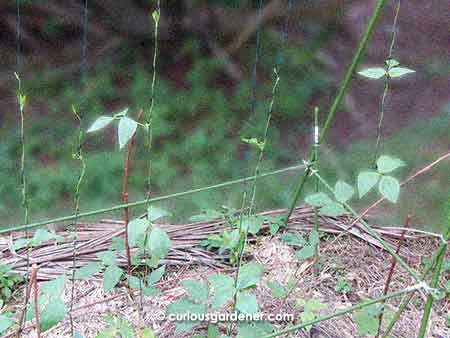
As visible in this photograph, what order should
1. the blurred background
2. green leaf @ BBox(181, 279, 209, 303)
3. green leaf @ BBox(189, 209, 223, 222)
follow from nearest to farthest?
green leaf @ BBox(181, 279, 209, 303), the blurred background, green leaf @ BBox(189, 209, 223, 222)

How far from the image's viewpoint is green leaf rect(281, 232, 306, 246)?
1.74 m

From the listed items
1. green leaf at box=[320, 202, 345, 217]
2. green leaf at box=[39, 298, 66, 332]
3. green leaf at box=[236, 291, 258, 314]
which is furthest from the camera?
green leaf at box=[320, 202, 345, 217]

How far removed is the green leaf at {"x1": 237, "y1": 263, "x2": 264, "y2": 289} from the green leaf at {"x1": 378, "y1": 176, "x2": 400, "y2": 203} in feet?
1.07

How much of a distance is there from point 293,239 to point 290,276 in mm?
124

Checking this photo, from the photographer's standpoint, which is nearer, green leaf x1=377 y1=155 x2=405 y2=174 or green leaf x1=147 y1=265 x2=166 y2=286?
green leaf x1=377 y1=155 x2=405 y2=174

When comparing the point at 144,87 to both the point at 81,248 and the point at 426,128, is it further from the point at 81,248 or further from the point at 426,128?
the point at 426,128

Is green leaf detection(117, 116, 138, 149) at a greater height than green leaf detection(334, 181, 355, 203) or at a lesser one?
greater

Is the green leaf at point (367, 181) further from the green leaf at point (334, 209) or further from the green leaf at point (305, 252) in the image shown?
the green leaf at point (305, 252)

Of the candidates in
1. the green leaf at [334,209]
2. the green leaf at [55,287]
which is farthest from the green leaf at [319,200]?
the green leaf at [55,287]

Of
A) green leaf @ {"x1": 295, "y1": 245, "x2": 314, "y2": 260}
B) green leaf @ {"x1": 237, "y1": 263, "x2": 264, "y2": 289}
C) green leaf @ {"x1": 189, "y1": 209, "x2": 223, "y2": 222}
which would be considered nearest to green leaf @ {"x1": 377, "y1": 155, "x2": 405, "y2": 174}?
green leaf @ {"x1": 237, "y1": 263, "x2": 264, "y2": 289}

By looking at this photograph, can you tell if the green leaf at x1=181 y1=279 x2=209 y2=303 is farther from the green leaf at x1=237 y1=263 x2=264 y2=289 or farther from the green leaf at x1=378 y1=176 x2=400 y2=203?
the green leaf at x1=378 y1=176 x2=400 y2=203

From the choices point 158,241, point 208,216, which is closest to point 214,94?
point 208,216

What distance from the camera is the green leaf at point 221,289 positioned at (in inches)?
47.1

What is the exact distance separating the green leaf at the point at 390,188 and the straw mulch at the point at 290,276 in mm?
468
